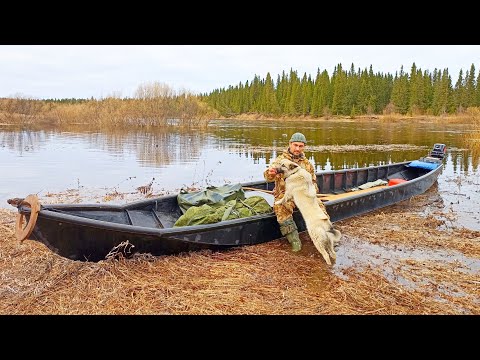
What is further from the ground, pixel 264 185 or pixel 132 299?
pixel 264 185

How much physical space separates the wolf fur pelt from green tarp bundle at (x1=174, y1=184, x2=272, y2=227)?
0.61m

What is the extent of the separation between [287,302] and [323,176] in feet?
19.8

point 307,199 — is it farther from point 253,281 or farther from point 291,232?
point 253,281

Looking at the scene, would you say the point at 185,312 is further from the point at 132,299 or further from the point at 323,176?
the point at 323,176

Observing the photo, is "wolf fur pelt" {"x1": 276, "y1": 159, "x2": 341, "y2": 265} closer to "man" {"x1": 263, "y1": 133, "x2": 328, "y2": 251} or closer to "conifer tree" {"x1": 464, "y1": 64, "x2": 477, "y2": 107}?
"man" {"x1": 263, "y1": 133, "x2": 328, "y2": 251}

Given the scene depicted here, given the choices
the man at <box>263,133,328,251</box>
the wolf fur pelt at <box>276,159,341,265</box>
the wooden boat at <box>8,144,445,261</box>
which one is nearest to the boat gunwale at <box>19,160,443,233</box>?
the wooden boat at <box>8,144,445,261</box>

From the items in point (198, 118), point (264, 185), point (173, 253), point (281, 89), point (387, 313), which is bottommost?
point (387, 313)

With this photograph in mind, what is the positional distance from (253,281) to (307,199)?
1707mm

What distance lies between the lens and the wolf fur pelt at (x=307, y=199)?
6047 millimetres

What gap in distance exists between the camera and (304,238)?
7164 millimetres

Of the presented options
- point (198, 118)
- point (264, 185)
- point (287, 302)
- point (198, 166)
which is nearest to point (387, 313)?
point (287, 302)

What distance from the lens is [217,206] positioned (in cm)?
678

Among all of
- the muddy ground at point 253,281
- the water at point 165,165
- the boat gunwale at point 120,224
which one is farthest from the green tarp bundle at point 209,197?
the water at point 165,165

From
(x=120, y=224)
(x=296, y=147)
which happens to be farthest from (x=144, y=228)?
(x=296, y=147)
